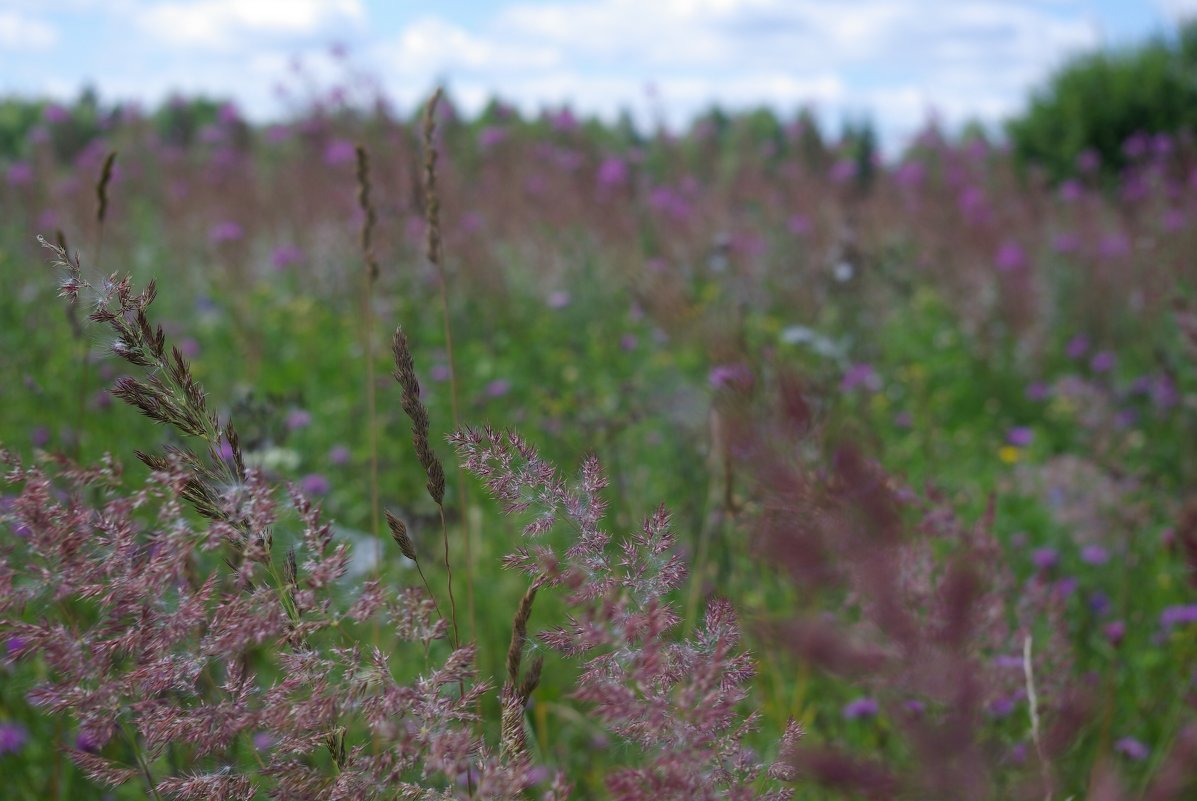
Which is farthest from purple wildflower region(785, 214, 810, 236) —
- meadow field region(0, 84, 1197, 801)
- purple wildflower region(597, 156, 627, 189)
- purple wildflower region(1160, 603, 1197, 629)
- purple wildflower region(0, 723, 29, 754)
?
purple wildflower region(0, 723, 29, 754)

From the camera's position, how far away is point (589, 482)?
750 millimetres

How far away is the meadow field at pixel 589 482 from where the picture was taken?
2.18 feet

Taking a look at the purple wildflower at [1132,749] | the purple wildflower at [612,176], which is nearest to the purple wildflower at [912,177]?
the purple wildflower at [612,176]

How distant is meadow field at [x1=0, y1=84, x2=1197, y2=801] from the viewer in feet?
2.18

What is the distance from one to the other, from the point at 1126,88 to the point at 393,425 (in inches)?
448

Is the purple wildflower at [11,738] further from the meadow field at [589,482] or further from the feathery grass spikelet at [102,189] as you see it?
the feathery grass spikelet at [102,189]

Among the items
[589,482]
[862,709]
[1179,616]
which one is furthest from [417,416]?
[1179,616]

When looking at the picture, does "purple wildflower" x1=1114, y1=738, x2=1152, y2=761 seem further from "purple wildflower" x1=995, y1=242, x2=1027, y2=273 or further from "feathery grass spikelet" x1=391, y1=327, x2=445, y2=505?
"purple wildflower" x1=995, y1=242, x2=1027, y2=273

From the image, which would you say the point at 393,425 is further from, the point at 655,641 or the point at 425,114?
the point at 655,641

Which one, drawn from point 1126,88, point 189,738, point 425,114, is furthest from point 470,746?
point 1126,88

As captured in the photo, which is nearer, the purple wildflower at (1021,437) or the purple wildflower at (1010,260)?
the purple wildflower at (1021,437)

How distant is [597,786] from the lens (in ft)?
7.36

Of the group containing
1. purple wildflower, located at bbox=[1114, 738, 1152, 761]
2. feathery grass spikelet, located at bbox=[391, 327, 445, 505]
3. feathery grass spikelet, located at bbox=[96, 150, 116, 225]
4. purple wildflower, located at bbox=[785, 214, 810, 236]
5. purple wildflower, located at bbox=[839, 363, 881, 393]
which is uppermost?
feathery grass spikelet, located at bbox=[96, 150, 116, 225]

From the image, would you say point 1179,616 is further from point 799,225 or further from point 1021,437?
point 799,225
